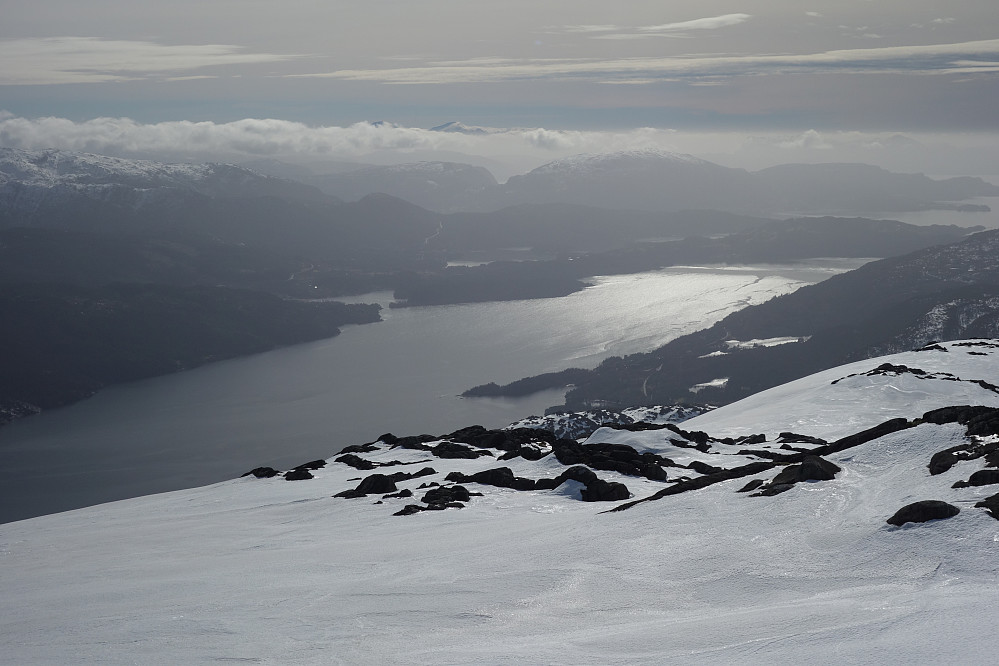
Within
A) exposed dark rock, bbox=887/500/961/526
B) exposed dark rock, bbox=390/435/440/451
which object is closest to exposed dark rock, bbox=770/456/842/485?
exposed dark rock, bbox=887/500/961/526

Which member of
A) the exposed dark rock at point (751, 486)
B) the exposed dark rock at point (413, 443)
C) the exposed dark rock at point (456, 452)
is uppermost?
the exposed dark rock at point (751, 486)

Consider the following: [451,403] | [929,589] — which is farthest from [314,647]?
[451,403]

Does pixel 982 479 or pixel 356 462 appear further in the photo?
pixel 356 462

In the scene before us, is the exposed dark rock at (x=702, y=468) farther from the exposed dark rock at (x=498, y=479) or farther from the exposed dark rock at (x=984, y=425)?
the exposed dark rock at (x=984, y=425)

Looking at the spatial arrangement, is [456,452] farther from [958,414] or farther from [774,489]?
[958,414]

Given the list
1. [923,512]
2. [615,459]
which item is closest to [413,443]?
[615,459]

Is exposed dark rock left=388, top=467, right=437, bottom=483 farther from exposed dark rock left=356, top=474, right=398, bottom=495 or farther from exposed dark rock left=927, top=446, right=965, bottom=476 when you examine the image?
exposed dark rock left=927, top=446, right=965, bottom=476

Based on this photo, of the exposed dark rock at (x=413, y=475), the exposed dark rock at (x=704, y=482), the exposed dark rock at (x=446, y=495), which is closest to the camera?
the exposed dark rock at (x=704, y=482)

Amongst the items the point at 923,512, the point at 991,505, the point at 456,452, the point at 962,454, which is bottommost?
the point at 456,452

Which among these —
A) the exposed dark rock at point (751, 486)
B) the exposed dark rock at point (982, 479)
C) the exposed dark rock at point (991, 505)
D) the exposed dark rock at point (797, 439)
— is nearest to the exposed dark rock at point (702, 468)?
the exposed dark rock at point (797, 439)
